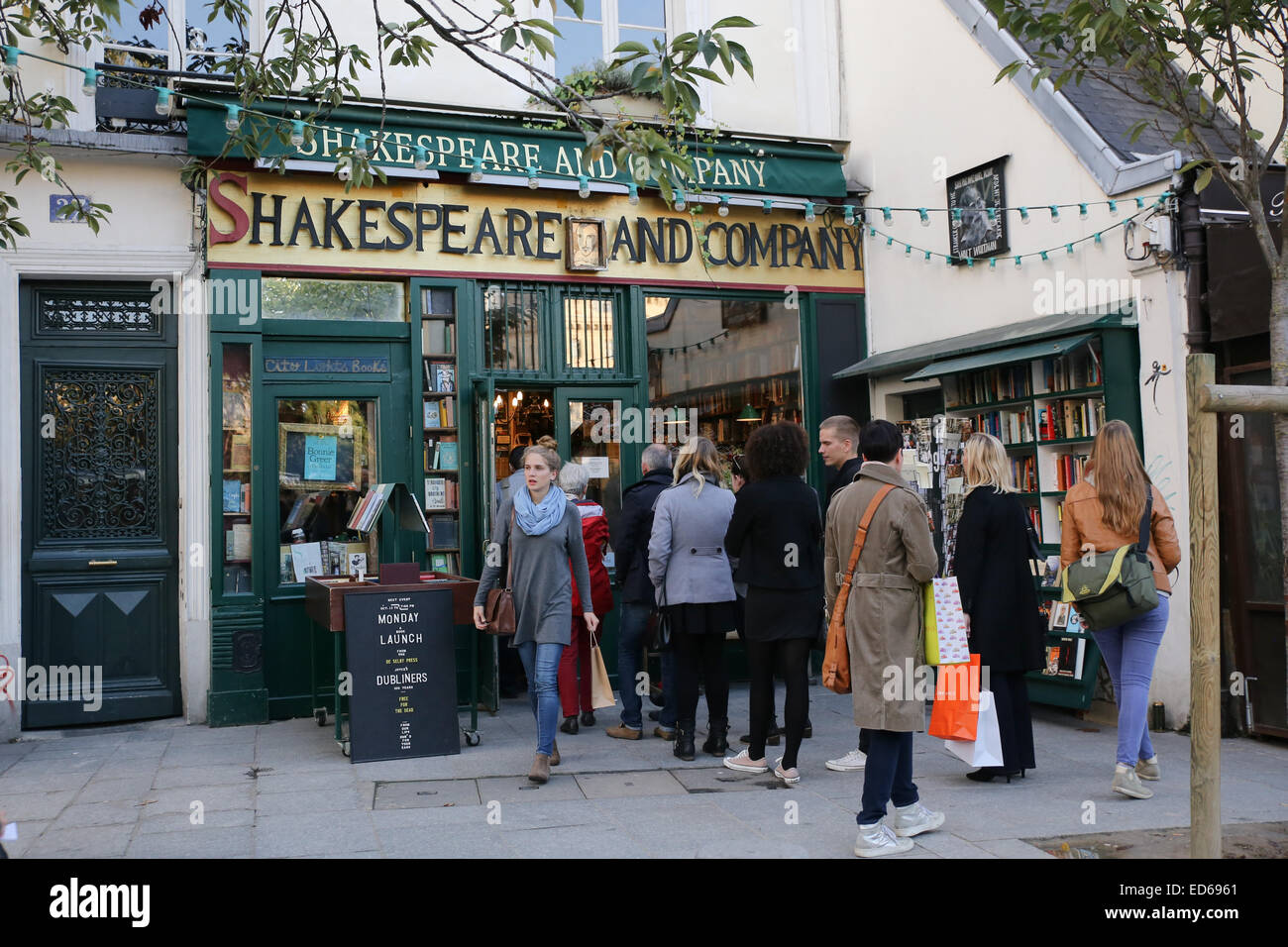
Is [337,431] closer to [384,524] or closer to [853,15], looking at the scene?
[384,524]

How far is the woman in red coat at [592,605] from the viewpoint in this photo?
7582mm

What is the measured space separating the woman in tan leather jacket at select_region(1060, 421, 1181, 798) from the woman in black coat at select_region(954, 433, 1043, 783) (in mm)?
398

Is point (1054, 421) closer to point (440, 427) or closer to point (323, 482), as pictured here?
point (440, 427)

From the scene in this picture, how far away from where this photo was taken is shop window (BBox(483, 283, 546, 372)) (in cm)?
923

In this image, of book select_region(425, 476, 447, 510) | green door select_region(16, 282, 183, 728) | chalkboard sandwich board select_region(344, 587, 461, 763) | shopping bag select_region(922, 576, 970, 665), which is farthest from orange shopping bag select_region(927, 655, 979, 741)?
green door select_region(16, 282, 183, 728)

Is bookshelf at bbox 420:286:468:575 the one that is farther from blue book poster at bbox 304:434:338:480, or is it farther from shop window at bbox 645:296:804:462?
shop window at bbox 645:296:804:462

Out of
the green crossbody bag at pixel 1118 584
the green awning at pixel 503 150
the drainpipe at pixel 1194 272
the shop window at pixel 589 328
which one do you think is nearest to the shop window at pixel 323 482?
the shop window at pixel 589 328

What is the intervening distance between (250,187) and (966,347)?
17.9ft

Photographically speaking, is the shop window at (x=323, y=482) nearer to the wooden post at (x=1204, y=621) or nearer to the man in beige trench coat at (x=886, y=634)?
the man in beige trench coat at (x=886, y=634)

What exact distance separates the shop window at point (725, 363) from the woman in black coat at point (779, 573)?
3.28 m

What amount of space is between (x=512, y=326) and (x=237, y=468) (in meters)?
2.41

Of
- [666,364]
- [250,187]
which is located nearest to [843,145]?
[666,364]

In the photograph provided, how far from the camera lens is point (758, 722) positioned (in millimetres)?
6496

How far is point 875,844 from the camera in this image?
4949 mm
